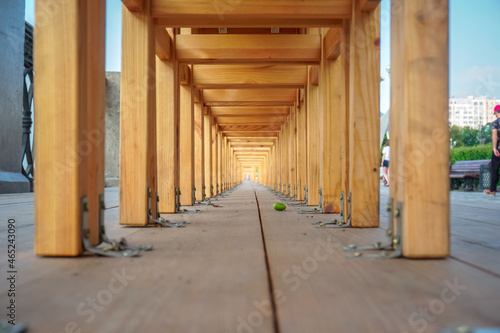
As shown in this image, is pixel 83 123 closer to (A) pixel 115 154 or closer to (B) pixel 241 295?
(B) pixel 241 295

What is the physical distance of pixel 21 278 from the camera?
59.1 inches

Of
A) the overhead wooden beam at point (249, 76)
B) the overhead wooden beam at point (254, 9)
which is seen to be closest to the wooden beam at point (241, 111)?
the overhead wooden beam at point (249, 76)

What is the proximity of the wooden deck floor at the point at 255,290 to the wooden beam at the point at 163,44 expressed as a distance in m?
2.29

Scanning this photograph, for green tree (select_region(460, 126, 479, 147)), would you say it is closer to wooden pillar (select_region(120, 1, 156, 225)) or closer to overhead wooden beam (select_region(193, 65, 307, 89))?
overhead wooden beam (select_region(193, 65, 307, 89))

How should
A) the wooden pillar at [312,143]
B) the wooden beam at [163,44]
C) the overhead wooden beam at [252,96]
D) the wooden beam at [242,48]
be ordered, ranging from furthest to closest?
the overhead wooden beam at [252,96] < the wooden pillar at [312,143] < the wooden beam at [242,48] < the wooden beam at [163,44]

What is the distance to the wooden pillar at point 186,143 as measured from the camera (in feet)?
17.7

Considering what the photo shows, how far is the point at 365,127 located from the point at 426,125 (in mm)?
1148

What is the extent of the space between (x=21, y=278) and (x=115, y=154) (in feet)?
40.7

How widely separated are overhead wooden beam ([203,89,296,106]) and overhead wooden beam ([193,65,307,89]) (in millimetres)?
1237

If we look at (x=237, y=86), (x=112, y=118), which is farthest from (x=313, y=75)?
(x=112, y=118)

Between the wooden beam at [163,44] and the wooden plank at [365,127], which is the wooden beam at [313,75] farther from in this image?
the wooden plank at [365,127]

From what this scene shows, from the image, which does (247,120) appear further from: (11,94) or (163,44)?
(163,44)

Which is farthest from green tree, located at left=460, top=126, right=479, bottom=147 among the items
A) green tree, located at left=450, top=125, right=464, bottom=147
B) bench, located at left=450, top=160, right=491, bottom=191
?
bench, located at left=450, top=160, right=491, bottom=191

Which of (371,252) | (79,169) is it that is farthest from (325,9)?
(79,169)
